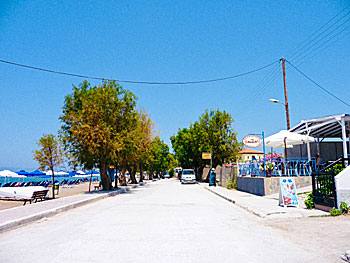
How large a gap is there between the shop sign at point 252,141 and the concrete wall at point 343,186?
38.7ft

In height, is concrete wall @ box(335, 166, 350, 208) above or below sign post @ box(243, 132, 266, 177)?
below

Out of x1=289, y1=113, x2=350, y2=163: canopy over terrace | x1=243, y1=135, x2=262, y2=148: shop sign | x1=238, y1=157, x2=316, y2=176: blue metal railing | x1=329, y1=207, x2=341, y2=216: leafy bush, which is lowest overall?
x1=329, y1=207, x2=341, y2=216: leafy bush

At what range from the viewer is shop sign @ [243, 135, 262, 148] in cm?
2305

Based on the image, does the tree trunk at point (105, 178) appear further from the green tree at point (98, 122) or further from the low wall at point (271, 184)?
the low wall at point (271, 184)

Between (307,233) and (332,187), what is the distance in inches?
144

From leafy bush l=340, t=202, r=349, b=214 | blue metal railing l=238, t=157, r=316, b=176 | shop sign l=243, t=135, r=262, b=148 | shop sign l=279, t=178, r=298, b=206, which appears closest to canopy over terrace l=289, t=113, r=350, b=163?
blue metal railing l=238, t=157, r=316, b=176

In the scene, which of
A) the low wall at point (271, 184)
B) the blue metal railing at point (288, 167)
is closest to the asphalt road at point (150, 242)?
the low wall at point (271, 184)

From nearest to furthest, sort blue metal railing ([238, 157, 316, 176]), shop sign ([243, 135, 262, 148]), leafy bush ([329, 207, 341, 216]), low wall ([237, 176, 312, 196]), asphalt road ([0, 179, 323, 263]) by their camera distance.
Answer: asphalt road ([0, 179, 323, 263]) < leafy bush ([329, 207, 341, 216]) < low wall ([237, 176, 312, 196]) < blue metal railing ([238, 157, 316, 176]) < shop sign ([243, 135, 262, 148])

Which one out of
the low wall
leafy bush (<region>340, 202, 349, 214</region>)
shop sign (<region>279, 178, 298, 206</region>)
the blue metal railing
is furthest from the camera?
the blue metal railing

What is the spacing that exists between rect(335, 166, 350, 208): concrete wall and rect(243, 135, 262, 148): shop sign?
1180cm

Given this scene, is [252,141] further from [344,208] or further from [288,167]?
[344,208]

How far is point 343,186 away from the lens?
11.2 meters

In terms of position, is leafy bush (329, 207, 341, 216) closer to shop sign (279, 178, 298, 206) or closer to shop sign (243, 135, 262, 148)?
shop sign (279, 178, 298, 206)

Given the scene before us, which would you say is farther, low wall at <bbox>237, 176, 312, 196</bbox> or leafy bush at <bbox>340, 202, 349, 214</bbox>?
low wall at <bbox>237, 176, 312, 196</bbox>
